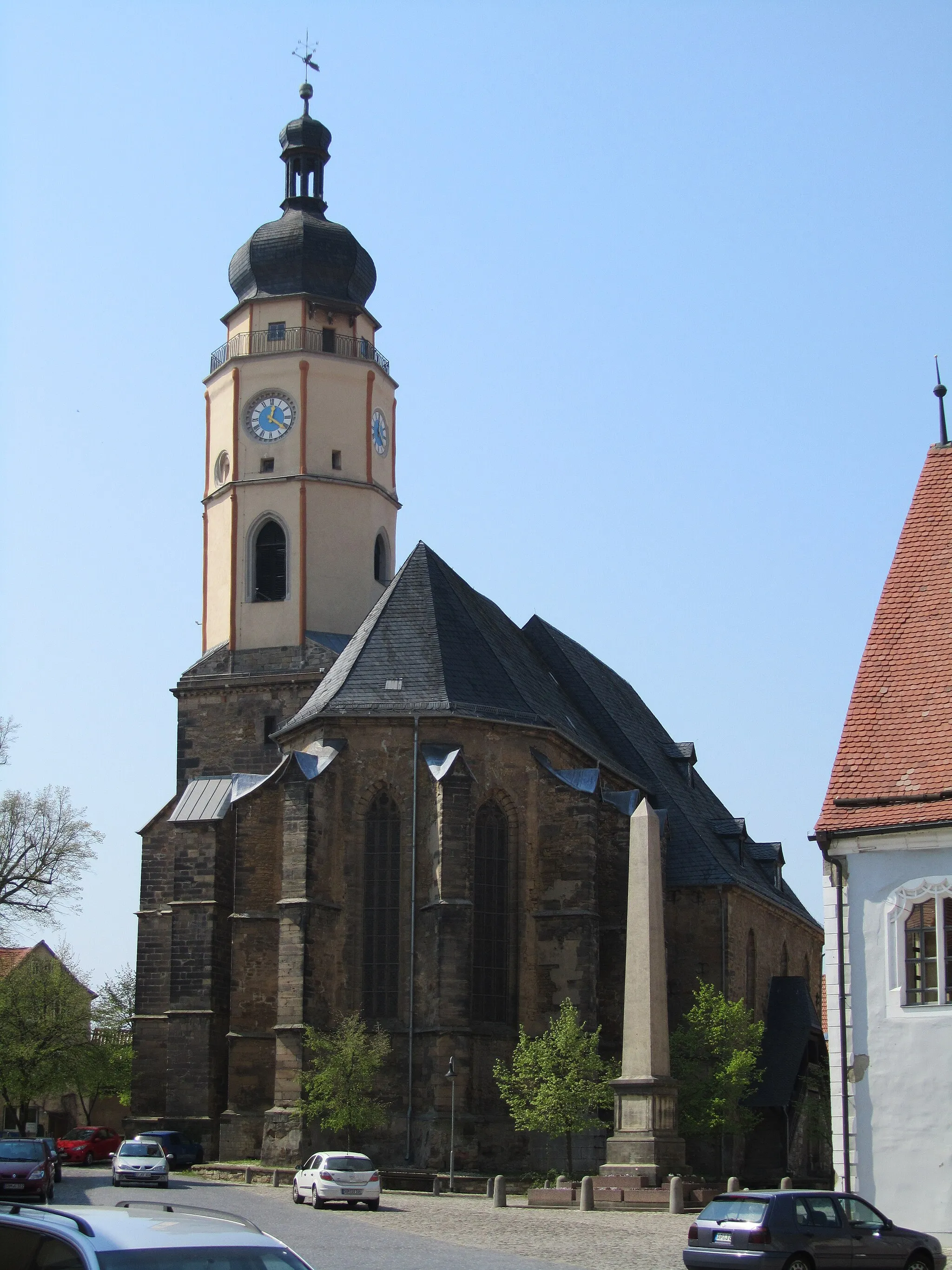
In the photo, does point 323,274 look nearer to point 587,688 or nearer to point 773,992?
point 587,688

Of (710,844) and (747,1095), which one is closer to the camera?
(747,1095)

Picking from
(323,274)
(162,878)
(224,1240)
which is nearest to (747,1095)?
(162,878)

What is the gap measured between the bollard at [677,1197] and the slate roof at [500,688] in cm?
1175

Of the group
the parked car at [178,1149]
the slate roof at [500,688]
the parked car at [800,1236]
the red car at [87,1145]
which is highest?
the slate roof at [500,688]

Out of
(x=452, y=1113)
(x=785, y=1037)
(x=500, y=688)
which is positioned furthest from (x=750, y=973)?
(x=452, y=1113)

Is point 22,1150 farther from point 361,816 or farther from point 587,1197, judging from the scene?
point 361,816

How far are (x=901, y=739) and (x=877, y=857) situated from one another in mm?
1433

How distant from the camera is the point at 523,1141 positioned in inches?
1342

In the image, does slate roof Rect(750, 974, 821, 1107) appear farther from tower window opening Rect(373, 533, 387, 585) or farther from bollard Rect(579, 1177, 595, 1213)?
tower window opening Rect(373, 533, 387, 585)

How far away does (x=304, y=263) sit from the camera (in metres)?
45.3

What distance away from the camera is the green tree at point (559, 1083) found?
1275 inches

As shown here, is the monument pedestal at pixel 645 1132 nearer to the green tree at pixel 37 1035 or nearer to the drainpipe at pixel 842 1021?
the drainpipe at pixel 842 1021

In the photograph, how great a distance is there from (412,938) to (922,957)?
1624 centimetres

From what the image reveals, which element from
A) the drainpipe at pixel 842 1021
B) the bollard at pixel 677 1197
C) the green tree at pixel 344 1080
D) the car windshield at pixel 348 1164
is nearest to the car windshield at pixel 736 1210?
the drainpipe at pixel 842 1021
